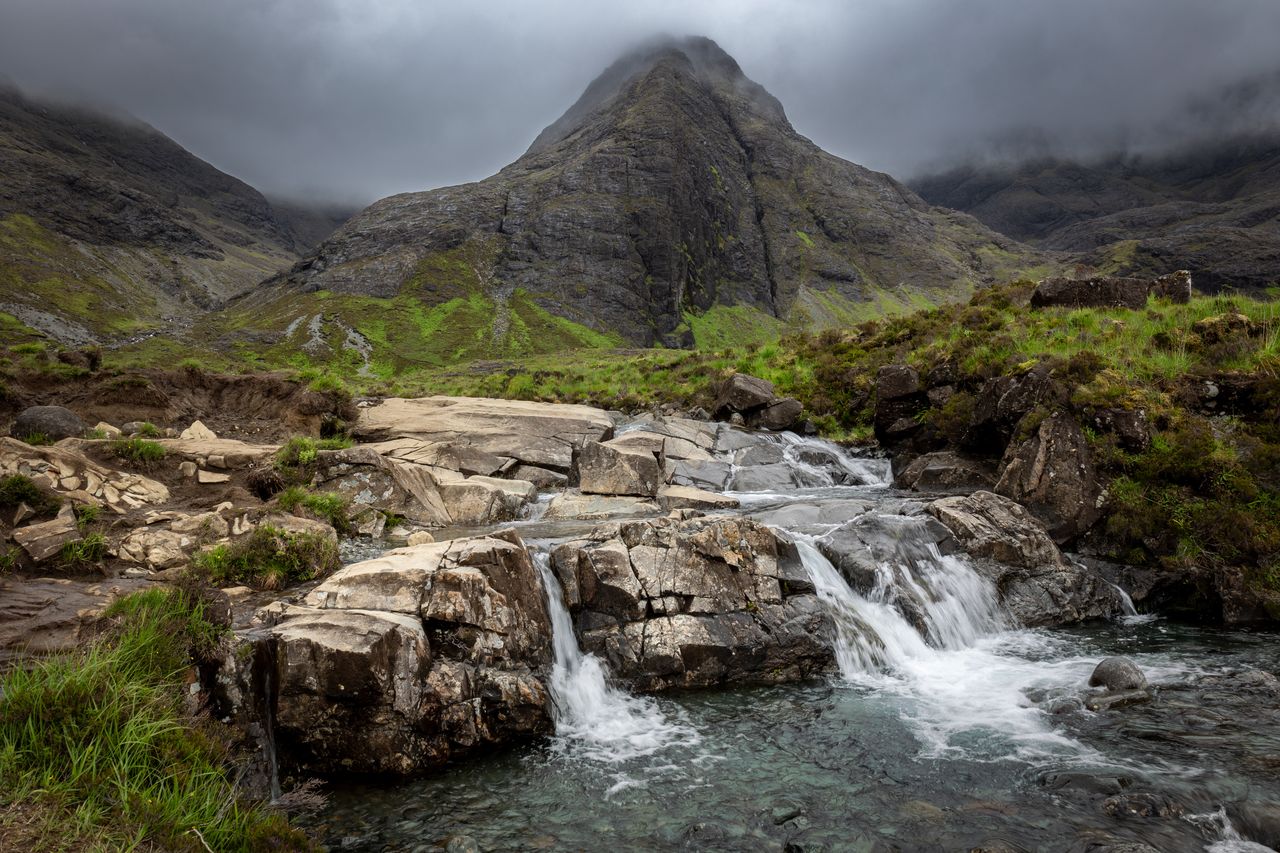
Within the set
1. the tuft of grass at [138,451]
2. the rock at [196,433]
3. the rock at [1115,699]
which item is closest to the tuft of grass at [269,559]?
the tuft of grass at [138,451]

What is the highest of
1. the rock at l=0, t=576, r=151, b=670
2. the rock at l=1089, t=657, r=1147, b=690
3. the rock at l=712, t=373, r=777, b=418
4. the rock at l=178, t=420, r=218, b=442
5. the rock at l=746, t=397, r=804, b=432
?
the rock at l=712, t=373, r=777, b=418

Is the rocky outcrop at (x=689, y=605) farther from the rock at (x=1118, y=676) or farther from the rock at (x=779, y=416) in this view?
the rock at (x=779, y=416)

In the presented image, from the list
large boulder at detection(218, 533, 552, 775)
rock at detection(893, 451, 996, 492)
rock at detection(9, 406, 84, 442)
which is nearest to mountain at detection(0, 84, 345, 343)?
rock at detection(9, 406, 84, 442)

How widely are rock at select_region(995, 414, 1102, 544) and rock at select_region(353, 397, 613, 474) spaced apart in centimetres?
1360

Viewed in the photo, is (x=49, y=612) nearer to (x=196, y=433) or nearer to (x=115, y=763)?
(x=115, y=763)

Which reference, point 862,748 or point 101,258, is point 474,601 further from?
point 101,258

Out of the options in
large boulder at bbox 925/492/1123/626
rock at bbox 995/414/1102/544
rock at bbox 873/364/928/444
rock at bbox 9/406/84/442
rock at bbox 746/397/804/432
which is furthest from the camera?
rock at bbox 746/397/804/432

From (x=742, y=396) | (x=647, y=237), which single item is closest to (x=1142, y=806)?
(x=742, y=396)

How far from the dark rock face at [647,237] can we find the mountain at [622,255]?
0.52m

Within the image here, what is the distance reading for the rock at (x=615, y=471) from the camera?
19453 mm

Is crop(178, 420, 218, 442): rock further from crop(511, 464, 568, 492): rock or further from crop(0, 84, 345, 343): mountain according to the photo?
crop(0, 84, 345, 343): mountain

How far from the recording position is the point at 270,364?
94.0 meters

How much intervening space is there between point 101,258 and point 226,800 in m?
227

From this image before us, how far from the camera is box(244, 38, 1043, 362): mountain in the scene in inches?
4919
